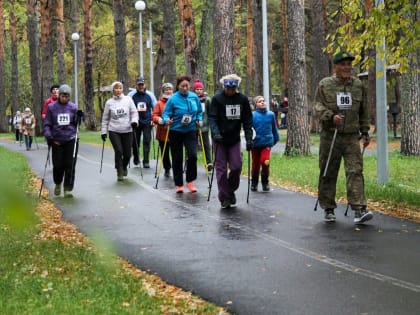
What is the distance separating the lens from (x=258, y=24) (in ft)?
129

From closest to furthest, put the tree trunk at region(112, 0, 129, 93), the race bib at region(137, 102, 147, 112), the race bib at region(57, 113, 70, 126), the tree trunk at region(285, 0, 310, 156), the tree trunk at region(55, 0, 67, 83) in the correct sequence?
the race bib at region(57, 113, 70, 126) < the race bib at region(137, 102, 147, 112) < the tree trunk at region(285, 0, 310, 156) < the tree trunk at region(112, 0, 129, 93) < the tree trunk at region(55, 0, 67, 83)

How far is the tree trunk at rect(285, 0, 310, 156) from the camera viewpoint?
1977 centimetres

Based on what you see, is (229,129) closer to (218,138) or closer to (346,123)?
(218,138)

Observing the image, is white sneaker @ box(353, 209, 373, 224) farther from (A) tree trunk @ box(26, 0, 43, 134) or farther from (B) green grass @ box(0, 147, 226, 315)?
(A) tree trunk @ box(26, 0, 43, 134)

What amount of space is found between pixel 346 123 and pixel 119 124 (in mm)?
6591

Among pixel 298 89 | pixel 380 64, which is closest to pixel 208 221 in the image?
pixel 380 64

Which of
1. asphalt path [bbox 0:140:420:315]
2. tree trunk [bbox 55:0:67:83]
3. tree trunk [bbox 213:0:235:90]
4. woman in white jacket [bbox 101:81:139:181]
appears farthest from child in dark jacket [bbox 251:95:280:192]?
tree trunk [bbox 55:0:67:83]

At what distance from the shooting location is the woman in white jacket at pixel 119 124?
1437 cm

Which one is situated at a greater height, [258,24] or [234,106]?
[258,24]

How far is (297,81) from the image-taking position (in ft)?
65.4

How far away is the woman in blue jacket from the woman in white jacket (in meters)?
2.26

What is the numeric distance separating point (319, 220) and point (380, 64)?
4.16 metres

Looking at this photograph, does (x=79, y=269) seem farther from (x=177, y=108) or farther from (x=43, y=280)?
(x=177, y=108)

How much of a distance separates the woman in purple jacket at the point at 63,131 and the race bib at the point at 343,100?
17.2ft
